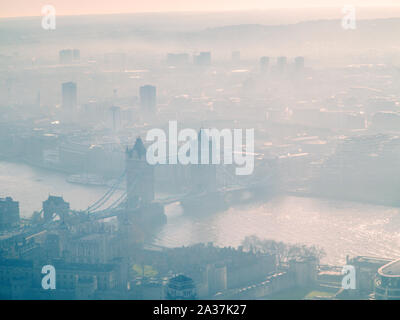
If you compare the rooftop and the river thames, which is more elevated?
the river thames

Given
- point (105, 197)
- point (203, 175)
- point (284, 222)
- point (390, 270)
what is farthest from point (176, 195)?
point (390, 270)

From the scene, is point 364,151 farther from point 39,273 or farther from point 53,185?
point 39,273

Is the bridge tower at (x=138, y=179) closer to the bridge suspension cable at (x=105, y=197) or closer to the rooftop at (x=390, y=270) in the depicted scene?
the bridge suspension cable at (x=105, y=197)

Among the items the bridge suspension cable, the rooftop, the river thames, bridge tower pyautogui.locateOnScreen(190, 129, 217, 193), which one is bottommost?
the rooftop

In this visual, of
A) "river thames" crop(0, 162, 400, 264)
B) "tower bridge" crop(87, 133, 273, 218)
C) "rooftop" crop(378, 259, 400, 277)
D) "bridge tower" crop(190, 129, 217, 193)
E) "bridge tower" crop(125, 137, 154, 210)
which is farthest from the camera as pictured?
"bridge tower" crop(190, 129, 217, 193)

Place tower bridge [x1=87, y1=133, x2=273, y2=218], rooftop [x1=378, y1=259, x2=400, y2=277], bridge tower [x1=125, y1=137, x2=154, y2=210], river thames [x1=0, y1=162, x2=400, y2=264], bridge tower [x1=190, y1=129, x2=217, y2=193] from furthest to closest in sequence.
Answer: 1. bridge tower [x1=190, y1=129, x2=217, y2=193]
2. bridge tower [x1=125, y1=137, x2=154, y2=210]
3. tower bridge [x1=87, y1=133, x2=273, y2=218]
4. river thames [x1=0, y1=162, x2=400, y2=264]
5. rooftop [x1=378, y1=259, x2=400, y2=277]

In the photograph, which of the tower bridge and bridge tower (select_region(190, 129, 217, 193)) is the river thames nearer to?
the tower bridge

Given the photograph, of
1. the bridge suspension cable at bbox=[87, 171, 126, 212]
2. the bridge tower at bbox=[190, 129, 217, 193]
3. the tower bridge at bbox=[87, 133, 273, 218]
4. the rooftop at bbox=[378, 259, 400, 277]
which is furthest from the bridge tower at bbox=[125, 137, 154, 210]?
the rooftop at bbox=[378, 259, 400, 277]

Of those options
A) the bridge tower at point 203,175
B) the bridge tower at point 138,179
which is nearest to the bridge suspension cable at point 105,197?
the bridge tower at point 138,179

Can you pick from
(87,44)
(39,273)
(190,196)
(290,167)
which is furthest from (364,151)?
(87,44)
